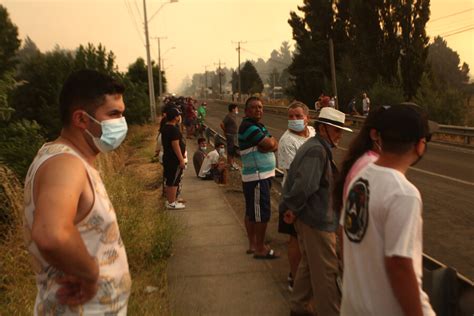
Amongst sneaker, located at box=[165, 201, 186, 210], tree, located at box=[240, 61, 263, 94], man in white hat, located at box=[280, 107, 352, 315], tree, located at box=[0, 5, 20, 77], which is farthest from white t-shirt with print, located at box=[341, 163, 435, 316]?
tree, located at box=[240, 61, 263, 94]

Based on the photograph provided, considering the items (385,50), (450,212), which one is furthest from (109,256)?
(385,50)

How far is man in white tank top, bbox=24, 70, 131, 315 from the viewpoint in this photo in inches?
72.7

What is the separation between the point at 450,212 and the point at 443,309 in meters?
6.05

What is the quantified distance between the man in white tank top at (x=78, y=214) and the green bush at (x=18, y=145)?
8356 mm

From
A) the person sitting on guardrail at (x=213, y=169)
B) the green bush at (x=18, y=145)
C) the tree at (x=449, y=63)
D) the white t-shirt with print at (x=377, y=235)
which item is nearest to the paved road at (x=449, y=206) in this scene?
the white t-shirt with print at (x=377, y=235)

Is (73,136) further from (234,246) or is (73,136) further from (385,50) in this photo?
(385,50)

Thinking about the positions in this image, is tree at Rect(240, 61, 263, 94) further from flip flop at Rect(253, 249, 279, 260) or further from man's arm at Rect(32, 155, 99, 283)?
man's arm at Rect(32, 155, 99, 283)

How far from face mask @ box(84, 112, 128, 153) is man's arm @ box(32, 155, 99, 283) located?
294mm

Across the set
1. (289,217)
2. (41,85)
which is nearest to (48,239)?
(289,217)

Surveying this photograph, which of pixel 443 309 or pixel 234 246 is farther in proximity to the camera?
pixel 234 246

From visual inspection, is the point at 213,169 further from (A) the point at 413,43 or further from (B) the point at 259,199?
(A) the point at 413,43

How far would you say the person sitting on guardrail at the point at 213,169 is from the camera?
11.2m

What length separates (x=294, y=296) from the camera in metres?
4.15

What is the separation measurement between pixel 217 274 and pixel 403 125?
3725 mm
